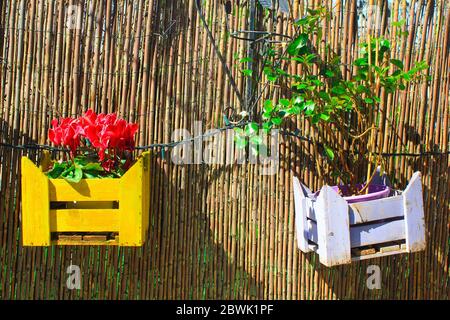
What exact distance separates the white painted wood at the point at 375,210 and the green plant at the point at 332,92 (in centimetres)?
17

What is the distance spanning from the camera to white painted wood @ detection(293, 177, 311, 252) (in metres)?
2.19

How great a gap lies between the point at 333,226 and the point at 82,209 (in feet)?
2.88

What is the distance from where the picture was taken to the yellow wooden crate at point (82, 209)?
6.33 feet

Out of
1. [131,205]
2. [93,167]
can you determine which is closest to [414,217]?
[131,205]

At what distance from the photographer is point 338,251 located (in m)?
2.00

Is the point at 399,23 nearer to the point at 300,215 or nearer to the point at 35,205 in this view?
the point at 300,215

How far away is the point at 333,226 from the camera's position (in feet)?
6.50

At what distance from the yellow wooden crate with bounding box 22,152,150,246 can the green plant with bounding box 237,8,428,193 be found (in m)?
0.48

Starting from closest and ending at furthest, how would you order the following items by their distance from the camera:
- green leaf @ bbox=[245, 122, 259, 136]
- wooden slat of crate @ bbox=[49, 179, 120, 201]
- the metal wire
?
1. wooden slat of crate @ bbox=[49, 179, 120, 201]
2. green leaf @ bbox=[245, 122, 259, 136]
3. the metal wire

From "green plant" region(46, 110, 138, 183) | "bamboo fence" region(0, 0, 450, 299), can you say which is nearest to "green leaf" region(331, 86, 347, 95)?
"bamboo fence" region(0, 0, 450, 299)

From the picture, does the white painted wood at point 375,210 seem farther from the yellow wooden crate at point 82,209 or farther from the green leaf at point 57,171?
the green leaf at point 57,171

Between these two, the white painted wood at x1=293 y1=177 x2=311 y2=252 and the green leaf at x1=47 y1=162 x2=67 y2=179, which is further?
the white painted wood at x1=293 y1=177 x2=311 y2=252

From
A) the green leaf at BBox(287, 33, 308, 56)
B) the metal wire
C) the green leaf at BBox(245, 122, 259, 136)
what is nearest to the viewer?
the green leaf at BBox(287, 33, 308, 56)

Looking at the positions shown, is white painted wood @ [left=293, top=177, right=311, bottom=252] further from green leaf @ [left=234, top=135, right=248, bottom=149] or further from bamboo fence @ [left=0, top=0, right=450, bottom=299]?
green leaf @ [left=234, top=135, right=248, bottom=149]
